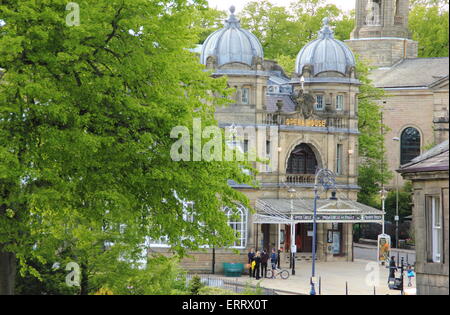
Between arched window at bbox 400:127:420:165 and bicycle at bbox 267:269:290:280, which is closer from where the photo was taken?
bicycle at bbox 267:269:290:280

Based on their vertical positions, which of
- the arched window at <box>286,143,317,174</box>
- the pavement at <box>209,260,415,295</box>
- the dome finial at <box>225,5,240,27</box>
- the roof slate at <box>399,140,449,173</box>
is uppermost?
the dome finial at <box>225,5,240,27</box>

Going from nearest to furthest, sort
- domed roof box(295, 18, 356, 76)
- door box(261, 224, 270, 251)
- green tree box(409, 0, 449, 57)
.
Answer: door box(261, 224, 270, 251), domed roof box(295, 18, 356, 76), green tree box(409, 0, 449, 57)

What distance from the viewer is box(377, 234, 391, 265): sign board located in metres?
54.0

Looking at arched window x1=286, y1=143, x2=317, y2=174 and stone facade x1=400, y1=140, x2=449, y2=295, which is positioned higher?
arched window x1=286, y1=143, x2=317, y2=174

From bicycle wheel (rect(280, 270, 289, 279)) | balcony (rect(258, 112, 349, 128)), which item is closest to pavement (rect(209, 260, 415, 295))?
bicycle wheel (rect(280, 270, 289, 279))

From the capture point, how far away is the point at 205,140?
2920cm

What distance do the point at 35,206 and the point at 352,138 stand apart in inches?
1584

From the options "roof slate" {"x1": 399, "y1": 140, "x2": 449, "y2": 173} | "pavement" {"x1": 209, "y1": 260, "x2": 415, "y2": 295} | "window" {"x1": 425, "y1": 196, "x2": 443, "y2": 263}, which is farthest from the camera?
"pavement" {"x1": 209, "y1": 260, "x2": 415, "y2": 295}

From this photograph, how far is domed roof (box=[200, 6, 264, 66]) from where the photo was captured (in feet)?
199

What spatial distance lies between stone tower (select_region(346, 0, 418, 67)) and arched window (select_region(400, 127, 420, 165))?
36.8ft

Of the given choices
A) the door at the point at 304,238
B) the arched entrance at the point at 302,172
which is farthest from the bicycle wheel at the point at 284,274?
the door at the point at 304,238

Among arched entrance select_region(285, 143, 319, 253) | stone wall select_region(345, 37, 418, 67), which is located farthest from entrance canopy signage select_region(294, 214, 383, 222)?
stone wall select_region(345, 37, 418, 67)

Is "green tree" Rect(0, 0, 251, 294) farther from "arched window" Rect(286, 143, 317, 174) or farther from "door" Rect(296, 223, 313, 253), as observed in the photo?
"arched window" Rect(286, 143, 317, 174)
